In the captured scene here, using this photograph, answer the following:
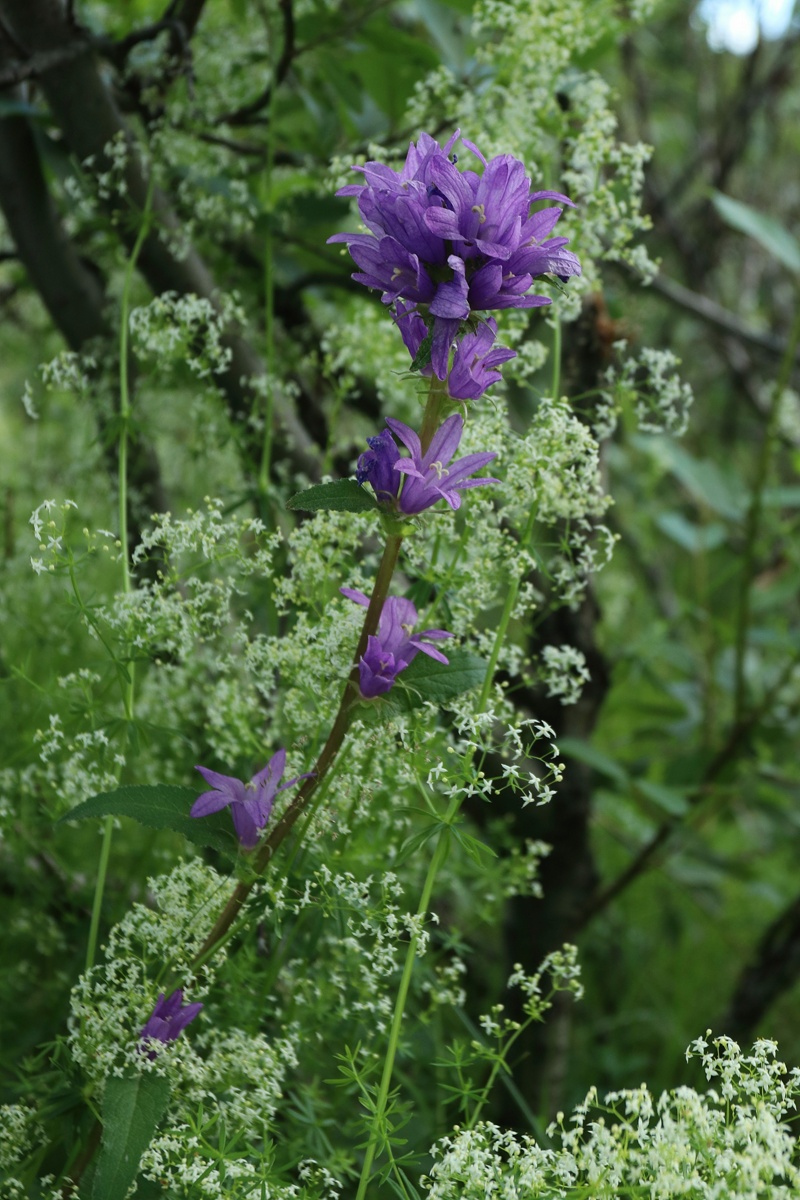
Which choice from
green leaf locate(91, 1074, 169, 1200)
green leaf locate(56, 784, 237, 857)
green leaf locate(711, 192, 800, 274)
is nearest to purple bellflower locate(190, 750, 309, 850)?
green leaf locate(56, 784, 237, 857)

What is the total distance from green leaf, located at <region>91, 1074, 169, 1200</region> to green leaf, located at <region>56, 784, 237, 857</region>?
133mm

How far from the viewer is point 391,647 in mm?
607

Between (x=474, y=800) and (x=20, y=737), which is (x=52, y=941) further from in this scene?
(x=474, y=800)

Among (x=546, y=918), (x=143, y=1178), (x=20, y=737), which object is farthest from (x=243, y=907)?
(x=546, y=918)

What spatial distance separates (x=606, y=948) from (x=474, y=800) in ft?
1.87

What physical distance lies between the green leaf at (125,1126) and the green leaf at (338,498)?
0.33 m

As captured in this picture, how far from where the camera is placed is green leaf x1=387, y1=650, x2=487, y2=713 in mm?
603

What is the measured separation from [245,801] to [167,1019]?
14 cm

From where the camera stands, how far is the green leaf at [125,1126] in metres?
0.54

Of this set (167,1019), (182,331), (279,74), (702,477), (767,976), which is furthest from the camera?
(702,477)

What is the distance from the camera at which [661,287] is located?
5.12 feet

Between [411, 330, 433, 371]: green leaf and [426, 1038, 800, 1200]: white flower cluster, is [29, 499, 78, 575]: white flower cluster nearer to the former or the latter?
[411, 330, 433, 371]: green leaf

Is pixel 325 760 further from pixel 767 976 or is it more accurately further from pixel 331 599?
pixel 767 976

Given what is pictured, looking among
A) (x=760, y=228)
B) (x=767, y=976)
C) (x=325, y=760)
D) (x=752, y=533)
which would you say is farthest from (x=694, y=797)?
(x=325, y=760)
